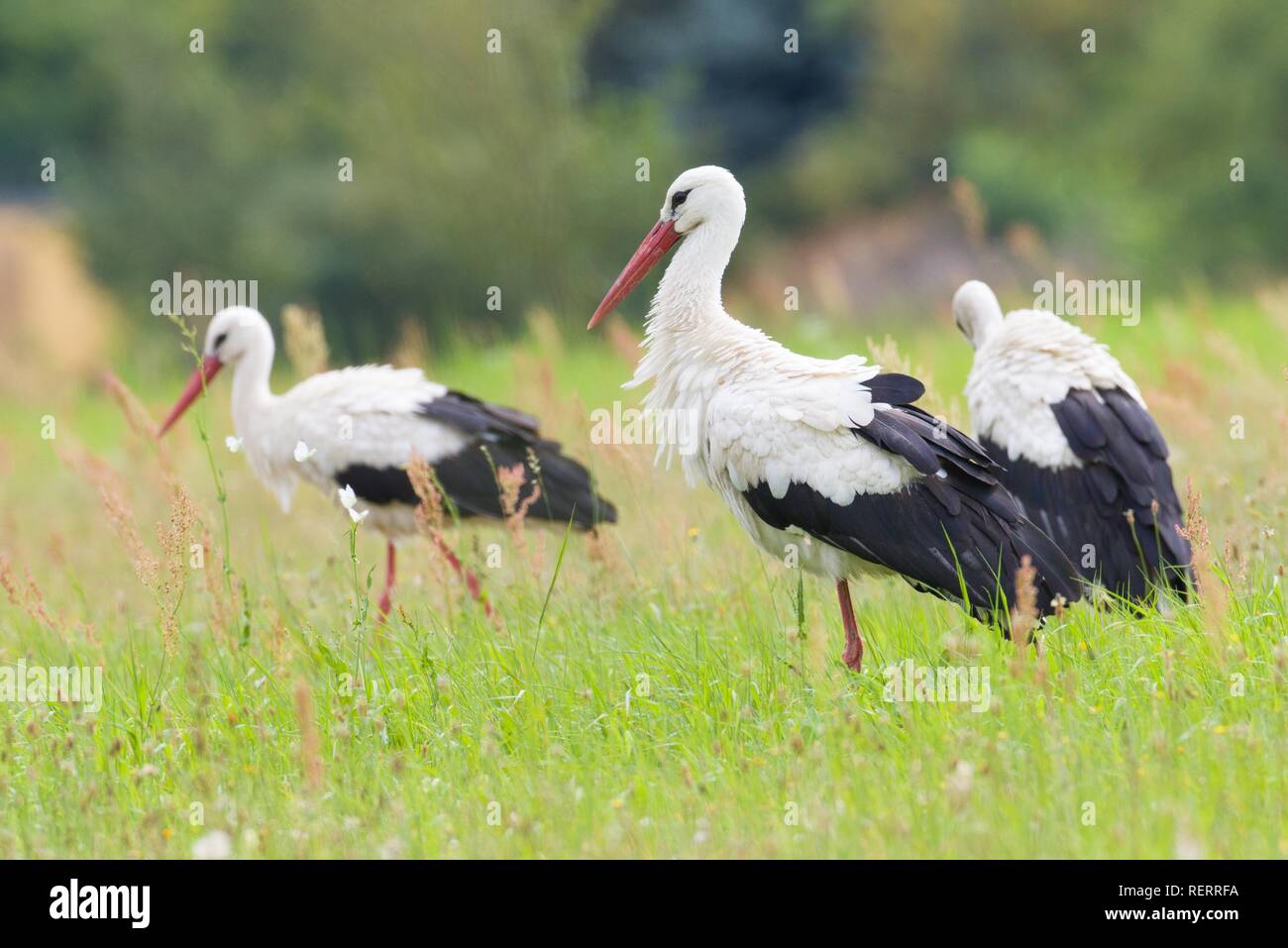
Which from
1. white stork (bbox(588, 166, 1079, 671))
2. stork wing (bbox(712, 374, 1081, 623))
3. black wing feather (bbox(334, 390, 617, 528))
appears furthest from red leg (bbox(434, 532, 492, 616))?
stork wing (bbox(712, 374, 1081, 623))

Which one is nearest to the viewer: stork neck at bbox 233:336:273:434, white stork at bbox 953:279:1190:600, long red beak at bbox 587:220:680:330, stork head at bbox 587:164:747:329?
white stork at bbox 953:279:1190:600

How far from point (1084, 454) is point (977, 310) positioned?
5.73ft

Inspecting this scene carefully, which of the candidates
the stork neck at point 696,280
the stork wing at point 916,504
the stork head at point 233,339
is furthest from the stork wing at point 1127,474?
the stork head at point 233,339

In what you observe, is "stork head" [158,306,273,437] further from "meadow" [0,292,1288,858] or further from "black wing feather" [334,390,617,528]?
"meadow" [0,292,1288,858]

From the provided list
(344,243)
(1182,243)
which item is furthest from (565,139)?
(1182,243)

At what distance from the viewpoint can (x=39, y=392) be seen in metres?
17.7

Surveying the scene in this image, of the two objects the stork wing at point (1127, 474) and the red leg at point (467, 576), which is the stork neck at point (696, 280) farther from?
the stork wing at point (1127, 474)

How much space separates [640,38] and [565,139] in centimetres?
900

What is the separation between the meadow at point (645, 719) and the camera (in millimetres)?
3828

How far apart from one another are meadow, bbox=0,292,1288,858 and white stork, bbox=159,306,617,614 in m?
0.43

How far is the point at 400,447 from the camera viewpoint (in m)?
7.11

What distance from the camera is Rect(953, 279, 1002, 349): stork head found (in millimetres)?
7234

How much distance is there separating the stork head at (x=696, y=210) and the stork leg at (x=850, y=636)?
127 centimetres
